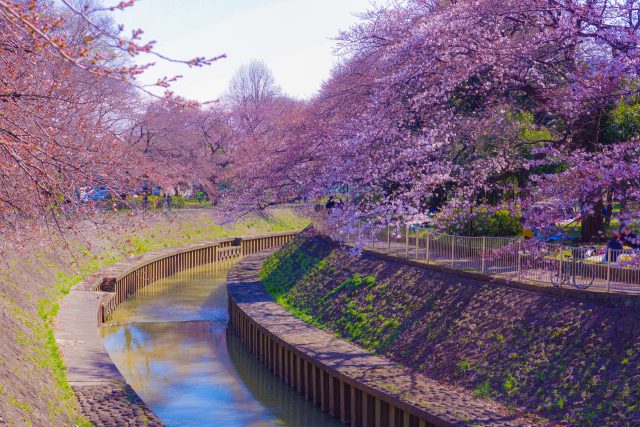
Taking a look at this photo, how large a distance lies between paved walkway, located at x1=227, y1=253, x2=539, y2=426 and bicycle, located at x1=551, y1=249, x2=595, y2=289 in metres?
3.15

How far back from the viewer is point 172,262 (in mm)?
38875

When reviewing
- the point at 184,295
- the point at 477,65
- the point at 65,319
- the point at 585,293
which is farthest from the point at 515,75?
the point at 184,295

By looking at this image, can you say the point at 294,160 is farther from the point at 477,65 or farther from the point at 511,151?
the point at 477,65

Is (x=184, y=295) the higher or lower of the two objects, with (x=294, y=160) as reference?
lower

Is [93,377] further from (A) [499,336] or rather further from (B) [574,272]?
(B) [574,272]

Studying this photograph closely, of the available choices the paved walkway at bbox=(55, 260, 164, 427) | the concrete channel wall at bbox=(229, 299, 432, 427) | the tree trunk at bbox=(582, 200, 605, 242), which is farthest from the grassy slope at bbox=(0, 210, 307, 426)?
the tree trunk at bbox=(582, 200, 605, 242)

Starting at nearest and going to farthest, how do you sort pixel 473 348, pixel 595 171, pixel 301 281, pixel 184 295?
pixel 595 171 < pixel 473 348 < pixel 301 281 < pixel 184 295

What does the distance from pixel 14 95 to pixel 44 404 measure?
6.13 metres

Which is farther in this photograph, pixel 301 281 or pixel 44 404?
pixel 301 281

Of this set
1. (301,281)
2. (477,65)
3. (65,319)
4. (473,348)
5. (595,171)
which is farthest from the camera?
(301,281)

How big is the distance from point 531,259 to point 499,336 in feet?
6.53

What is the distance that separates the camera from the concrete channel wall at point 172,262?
28.0 meters

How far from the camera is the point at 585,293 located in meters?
13.4

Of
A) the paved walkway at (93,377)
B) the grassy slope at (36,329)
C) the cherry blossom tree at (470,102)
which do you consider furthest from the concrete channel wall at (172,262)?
the cherry blossom tree at (470,102)
